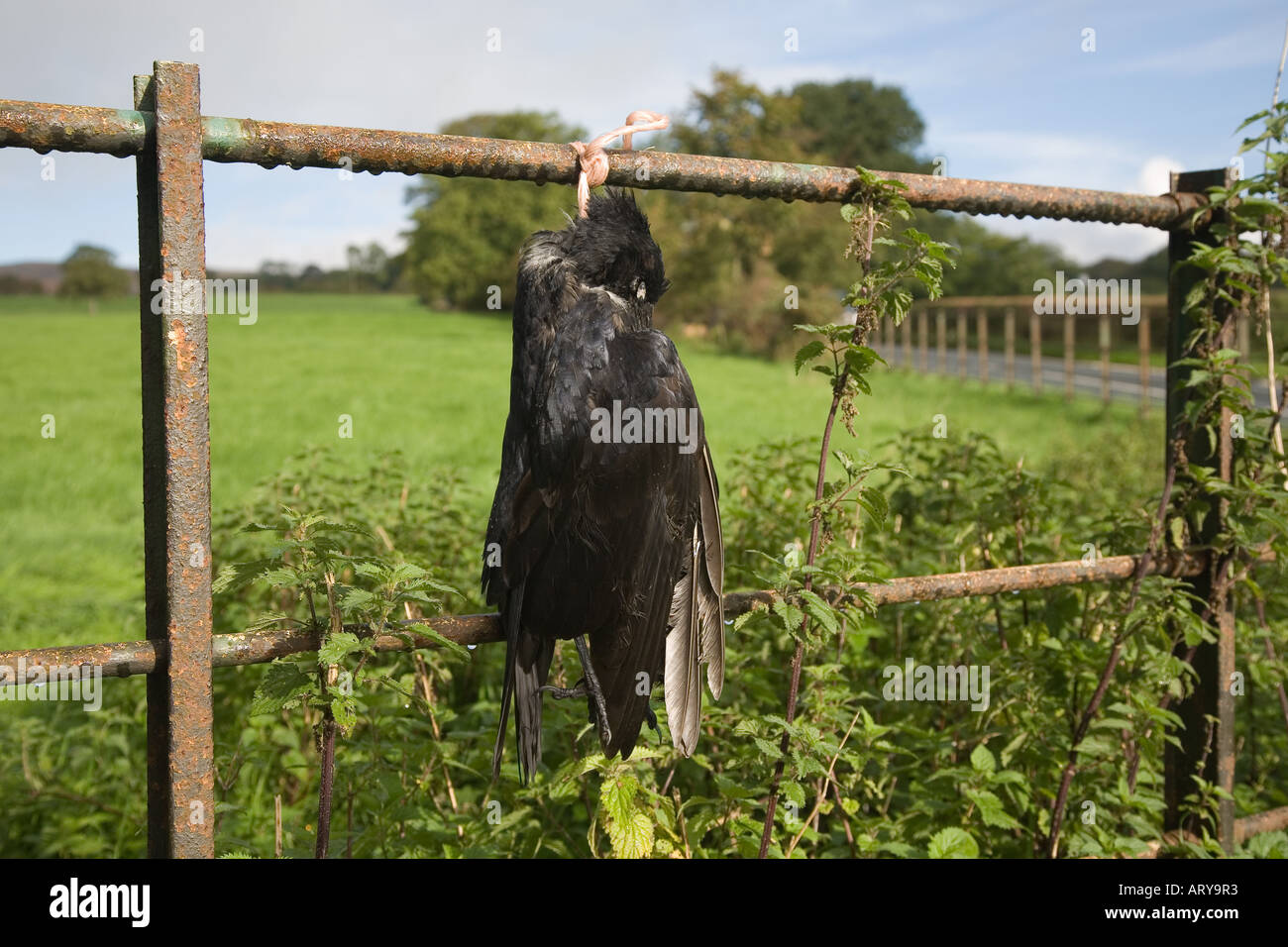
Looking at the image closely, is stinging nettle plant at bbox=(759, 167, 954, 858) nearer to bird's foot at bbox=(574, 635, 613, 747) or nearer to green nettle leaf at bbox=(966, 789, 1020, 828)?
bird's foot at bbox=(574, 635, 613, 747)

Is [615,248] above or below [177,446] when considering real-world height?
above

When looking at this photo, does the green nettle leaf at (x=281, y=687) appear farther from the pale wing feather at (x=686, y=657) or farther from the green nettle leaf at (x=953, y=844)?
the green nettle leaf at (x=953, y=844)

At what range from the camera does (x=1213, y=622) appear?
106 inches

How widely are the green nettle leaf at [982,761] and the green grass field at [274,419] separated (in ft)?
3.54

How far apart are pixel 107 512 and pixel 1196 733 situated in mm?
8932

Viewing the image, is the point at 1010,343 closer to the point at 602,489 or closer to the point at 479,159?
the point at 479,159

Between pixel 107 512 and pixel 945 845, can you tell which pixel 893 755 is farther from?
pixel 107 512

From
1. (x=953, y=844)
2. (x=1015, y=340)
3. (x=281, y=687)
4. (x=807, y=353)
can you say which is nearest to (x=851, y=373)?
(x=807, y=353)

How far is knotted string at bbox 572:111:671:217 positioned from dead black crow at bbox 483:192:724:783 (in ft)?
0.21

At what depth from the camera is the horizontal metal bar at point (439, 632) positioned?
5.11 feet

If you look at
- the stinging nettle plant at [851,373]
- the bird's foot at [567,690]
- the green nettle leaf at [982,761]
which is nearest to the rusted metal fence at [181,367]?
the bird's foot at [567,690]

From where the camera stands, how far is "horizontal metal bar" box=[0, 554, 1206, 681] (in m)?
1.56

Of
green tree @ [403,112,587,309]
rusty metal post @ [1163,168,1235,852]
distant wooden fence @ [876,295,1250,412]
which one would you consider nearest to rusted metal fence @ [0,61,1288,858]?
rusty metal post @ [1163,168,1235,852]

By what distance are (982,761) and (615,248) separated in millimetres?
1760
